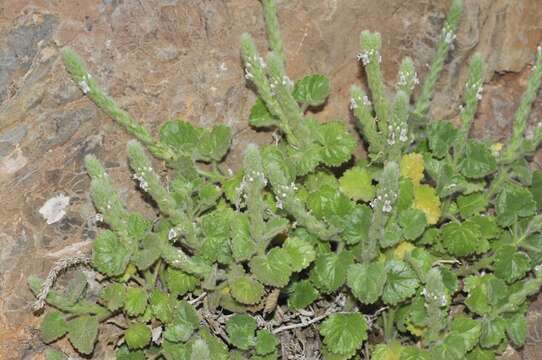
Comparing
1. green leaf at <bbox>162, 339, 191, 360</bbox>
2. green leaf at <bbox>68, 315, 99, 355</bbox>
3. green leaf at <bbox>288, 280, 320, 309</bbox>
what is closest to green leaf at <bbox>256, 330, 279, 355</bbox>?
green leaf at <bbox>288, 280, 320, 309</bbox>

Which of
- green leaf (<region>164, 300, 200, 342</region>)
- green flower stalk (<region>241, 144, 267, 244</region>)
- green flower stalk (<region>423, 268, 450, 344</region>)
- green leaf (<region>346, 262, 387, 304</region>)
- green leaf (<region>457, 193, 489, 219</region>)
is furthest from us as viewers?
green leaf (<region>457, 193, 489, 219</region>)

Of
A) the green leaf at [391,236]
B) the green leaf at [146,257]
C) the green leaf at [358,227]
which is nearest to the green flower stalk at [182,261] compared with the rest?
the green leaf at [146,257]

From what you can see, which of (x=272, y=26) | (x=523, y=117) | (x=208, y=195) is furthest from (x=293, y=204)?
(x=523, y=117)

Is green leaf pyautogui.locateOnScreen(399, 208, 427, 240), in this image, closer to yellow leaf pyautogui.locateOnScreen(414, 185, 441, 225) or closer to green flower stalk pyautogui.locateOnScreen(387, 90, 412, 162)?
yellow leaf pyautogui.locateOnScreen(414, 185, 441, 225)

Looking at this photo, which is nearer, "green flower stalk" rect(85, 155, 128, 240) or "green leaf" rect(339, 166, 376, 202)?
"green flower stalk" rect(85, 155, 128, 240)

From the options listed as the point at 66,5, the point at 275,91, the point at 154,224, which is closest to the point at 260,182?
the point at 275,91

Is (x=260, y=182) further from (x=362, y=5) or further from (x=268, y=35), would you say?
(x=362, y=5)
